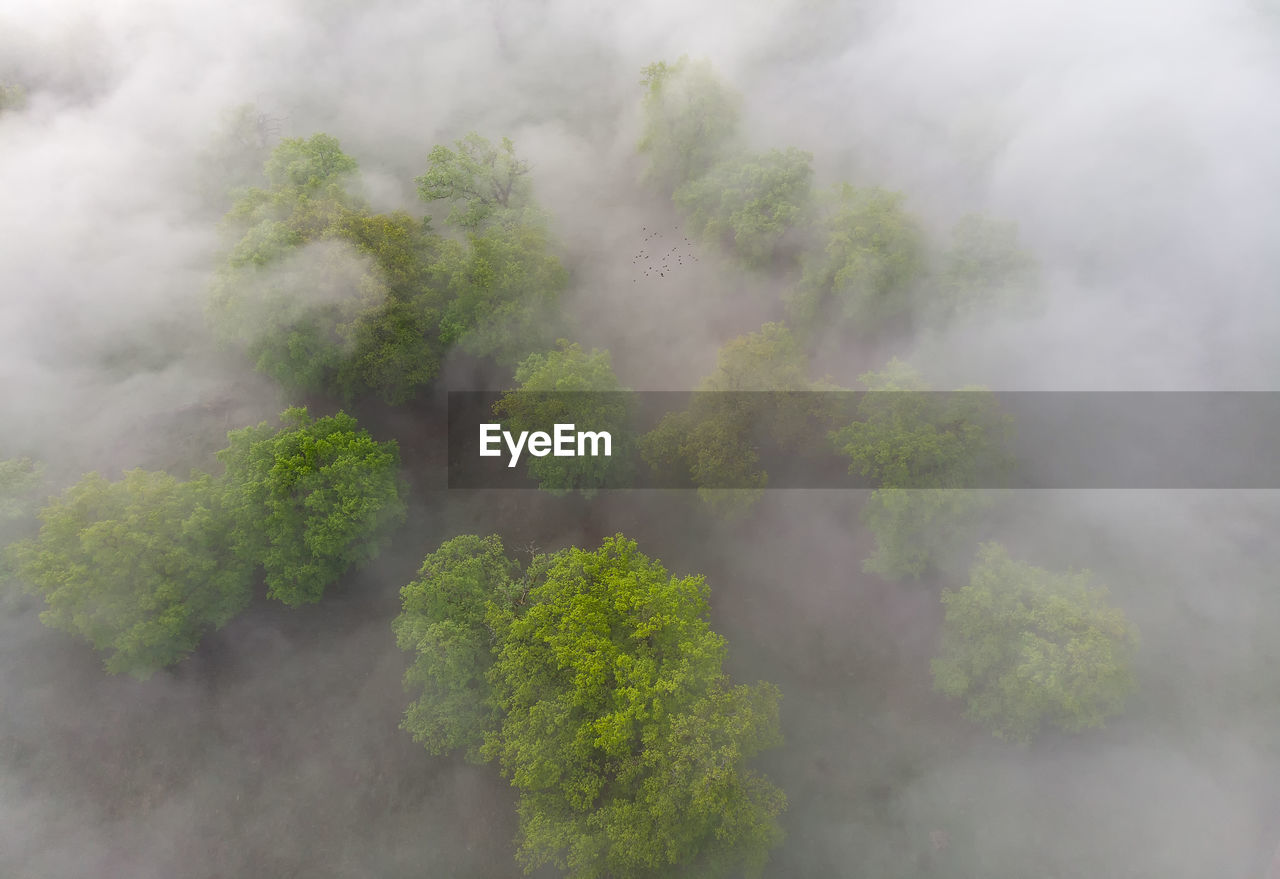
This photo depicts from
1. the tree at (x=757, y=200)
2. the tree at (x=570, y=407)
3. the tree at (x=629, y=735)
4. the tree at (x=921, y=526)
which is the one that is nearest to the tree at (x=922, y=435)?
the tree at (x=921, y=526)

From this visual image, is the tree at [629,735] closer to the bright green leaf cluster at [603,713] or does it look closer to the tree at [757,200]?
the bright green leaf cluster at [603,713]

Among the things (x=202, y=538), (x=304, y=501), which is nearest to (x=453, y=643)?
(x=304, y=501)

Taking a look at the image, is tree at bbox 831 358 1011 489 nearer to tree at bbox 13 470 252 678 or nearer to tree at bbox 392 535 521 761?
tree at bbox 392 535 521 761

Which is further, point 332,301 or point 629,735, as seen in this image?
point 332,301

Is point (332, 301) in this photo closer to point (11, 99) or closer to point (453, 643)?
point (453, 643)

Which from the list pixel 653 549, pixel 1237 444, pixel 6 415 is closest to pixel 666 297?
pixel 653 549

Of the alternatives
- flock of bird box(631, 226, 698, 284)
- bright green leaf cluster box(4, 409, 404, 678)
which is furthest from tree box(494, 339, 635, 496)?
flock of bird box(631, 226, 698, 284)
